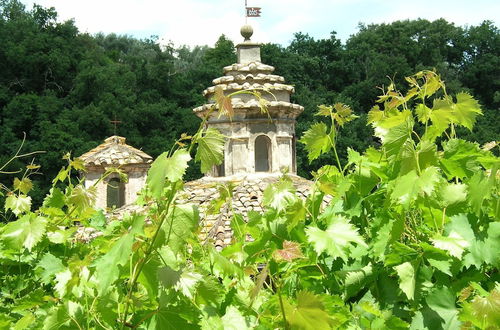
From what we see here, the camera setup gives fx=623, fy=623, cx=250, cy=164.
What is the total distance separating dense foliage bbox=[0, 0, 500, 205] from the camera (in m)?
33.7

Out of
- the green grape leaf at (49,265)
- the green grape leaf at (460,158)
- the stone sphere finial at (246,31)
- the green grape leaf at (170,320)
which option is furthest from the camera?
the stone sphere finial at (246,31)

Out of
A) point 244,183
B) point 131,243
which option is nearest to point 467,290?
point 131,243

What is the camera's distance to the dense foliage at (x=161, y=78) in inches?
1326

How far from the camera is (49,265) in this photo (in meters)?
2.54

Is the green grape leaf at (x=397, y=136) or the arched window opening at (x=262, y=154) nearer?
the green grape leaf at (x=397, y=136)

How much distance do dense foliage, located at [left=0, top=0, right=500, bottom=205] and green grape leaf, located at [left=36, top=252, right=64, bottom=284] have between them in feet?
88.2

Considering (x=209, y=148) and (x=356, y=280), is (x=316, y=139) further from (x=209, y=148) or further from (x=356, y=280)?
(x=209, y=148)

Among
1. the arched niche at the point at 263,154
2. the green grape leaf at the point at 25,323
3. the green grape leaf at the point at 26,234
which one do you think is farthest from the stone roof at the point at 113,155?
the green grape leaf at the point at 25,323

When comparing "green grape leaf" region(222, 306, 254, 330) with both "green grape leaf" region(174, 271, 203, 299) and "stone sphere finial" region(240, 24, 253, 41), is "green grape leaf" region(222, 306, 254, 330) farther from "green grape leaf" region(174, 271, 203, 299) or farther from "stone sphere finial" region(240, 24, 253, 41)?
"stone sphere finial" region(240, 24, 253, 41)

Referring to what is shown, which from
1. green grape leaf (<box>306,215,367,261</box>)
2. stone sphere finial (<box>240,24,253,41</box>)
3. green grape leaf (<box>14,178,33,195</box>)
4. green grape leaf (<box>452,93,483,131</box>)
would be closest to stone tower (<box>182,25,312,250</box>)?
stone sphere finial (<box>240,24,253,41</box>)

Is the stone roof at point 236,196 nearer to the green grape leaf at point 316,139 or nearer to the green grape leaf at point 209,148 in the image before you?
the green grape leaf at point 316,139

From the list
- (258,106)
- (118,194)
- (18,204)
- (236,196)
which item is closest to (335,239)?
(18,204)

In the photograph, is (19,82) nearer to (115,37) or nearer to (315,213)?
(115,37)

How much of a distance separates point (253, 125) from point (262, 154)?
91cm
